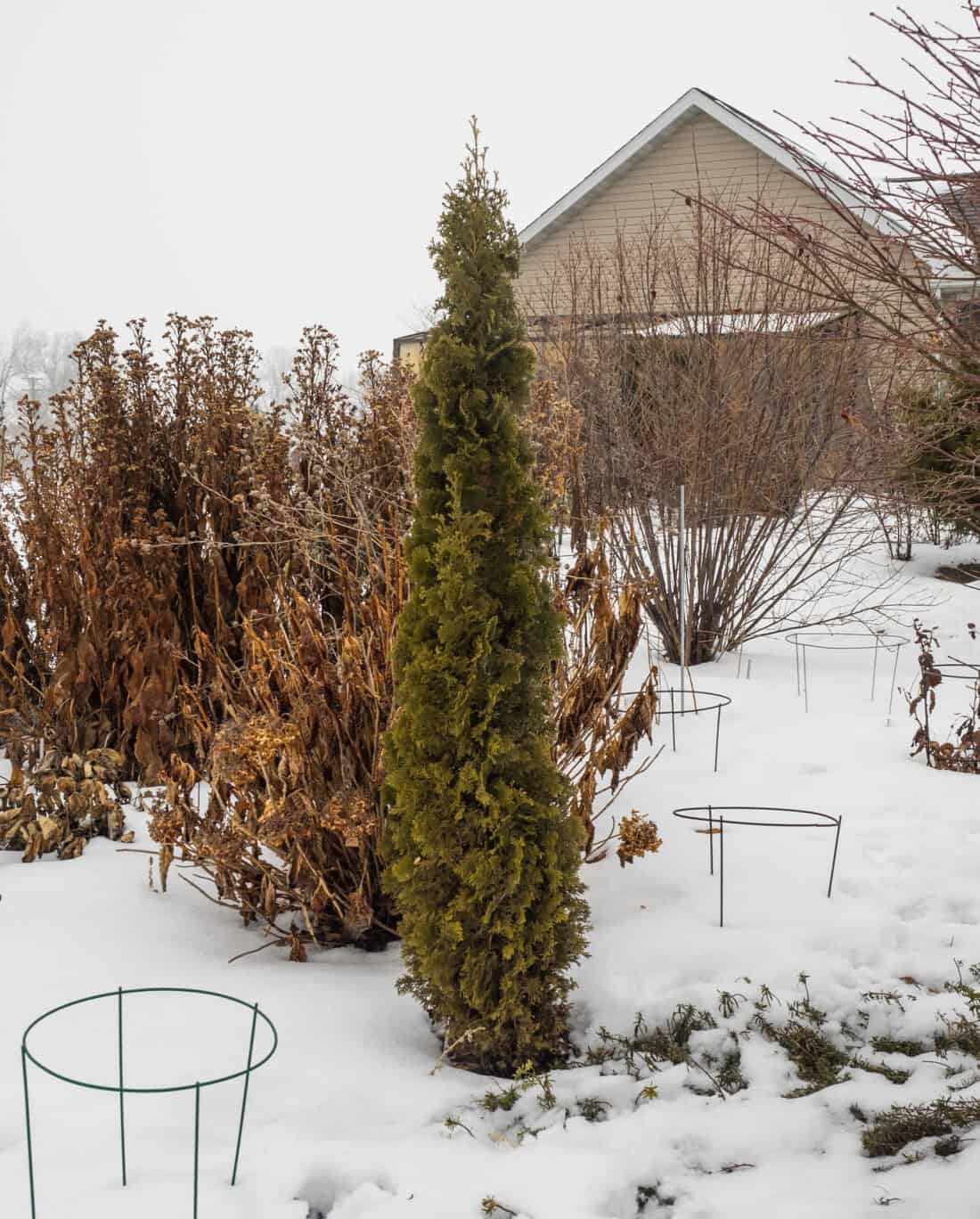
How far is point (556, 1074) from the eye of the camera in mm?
2750

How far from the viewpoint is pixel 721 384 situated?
22.6ft

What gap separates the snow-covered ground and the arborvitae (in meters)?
Answer: 0.34

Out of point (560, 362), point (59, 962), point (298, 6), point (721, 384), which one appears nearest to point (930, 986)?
point (59, 962)

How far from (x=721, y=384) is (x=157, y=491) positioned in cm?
372

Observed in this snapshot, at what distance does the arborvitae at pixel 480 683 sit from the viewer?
2.62 metres

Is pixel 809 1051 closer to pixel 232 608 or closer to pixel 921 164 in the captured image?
pixel 921 164

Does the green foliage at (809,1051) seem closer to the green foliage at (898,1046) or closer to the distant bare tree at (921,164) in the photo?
the green foliage at (898,1046)

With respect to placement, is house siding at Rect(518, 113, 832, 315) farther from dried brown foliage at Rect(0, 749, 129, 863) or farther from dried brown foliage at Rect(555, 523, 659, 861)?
dried brown foliage at Rect(0, 749, 129, 863)

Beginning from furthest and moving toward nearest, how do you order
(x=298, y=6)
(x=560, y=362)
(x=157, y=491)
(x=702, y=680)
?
(x=298, y=6), (x=560, y=362), (x=702, y=680), (x=157, y=491)

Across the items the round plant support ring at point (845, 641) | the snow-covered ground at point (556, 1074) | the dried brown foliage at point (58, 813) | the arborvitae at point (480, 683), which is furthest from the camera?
the round plant support ring at point (845, 641)

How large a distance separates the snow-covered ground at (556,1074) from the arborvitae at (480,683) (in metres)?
0.34

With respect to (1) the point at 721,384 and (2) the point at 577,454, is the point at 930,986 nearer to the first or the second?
(2) the point at 577,454

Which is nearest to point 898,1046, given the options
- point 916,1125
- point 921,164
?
point 916,1125

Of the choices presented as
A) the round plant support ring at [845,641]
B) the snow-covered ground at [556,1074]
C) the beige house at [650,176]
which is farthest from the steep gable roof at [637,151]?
the snow-covered ground at [556,1074]
